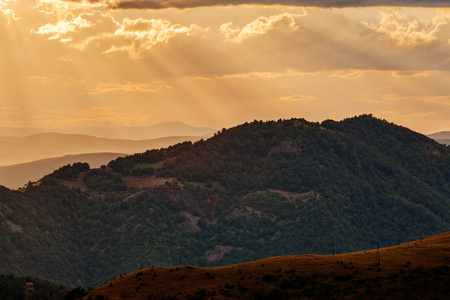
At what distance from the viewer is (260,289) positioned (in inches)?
5177

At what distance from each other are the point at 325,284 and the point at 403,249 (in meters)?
25.1

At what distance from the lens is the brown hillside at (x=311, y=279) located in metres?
125

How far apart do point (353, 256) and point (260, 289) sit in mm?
25067

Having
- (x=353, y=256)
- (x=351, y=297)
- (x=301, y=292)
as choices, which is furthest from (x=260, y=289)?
(x=353, y=256)

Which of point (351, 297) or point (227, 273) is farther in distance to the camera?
point (227, 273)

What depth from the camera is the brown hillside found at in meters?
125

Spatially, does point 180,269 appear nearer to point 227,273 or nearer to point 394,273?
point 227,273

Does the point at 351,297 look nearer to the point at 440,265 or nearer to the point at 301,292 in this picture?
the point at 301,292

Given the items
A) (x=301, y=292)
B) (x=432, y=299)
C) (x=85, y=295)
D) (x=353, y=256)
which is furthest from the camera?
(x=353, y=256)

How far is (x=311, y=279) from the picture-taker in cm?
13288

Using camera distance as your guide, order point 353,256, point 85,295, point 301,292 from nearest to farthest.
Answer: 1. point 301,292
2. point 85,295
3. point 353,256

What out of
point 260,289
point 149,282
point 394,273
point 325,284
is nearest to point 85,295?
point 149,282

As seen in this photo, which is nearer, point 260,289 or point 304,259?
point 260,289

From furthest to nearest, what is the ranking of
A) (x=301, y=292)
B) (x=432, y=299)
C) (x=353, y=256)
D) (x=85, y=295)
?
(x=353, y=256) < (x=85, y=295) < (x=301, y=292) < (x=432, y=299)
